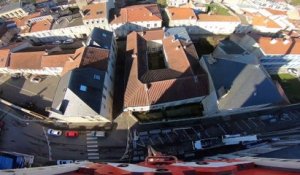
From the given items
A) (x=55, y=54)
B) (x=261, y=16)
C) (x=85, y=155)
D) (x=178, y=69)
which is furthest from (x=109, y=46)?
(x=261, y=16)

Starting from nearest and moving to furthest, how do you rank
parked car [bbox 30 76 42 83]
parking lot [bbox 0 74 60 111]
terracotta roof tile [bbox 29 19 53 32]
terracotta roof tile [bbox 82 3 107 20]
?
1. parking lot [bbox 0 74 60 111]
2. parked car [bbox 30 76 42 83]
3. terracotta roof tile [bbox 82 3 107 20]
4. terracotta roof tile [bbox 29 19 53 32]

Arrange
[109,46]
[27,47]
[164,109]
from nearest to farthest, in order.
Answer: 1. [164,109]
2. [109,46]
3. [27,47]

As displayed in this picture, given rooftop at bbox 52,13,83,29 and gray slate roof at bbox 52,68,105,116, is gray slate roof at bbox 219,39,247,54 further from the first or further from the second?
rooftop at bbox 52,13,83,29

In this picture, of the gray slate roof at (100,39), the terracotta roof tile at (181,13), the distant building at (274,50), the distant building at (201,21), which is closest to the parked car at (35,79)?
the gray slate roof at (100,39)

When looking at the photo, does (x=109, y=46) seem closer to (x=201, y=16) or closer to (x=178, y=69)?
(x=178, y=69)

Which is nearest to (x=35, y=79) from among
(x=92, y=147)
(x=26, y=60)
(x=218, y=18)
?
(x=26, y=60)

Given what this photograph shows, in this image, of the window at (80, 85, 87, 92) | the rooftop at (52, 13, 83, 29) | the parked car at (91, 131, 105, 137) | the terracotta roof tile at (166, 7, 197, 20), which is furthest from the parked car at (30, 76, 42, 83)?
the terracotta roof tile at (166, 7, 197, 20)

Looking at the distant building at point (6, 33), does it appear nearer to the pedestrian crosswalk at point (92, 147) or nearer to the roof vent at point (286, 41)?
the pedestrian crosswalk at point (92, 147)
